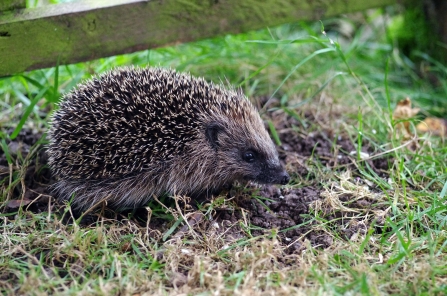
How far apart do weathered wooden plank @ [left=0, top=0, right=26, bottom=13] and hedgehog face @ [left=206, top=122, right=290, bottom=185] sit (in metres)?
1.91

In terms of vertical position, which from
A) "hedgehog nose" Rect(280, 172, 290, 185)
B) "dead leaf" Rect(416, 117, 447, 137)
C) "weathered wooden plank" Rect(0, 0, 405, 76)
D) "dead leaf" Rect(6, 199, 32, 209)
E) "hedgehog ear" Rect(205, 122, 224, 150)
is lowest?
"dead leaf" Rect(416, 117, 447, 137)

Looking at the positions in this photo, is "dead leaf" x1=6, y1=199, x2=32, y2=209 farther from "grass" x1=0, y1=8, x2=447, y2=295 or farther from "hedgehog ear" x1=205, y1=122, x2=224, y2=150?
"hedgehog ear" x1=205, y1=122, x2=224, y2=150

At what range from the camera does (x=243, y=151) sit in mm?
4719

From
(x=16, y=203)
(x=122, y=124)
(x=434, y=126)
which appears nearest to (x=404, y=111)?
(x=434, y=126)

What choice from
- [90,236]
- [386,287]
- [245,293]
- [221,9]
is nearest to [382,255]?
[386,287]

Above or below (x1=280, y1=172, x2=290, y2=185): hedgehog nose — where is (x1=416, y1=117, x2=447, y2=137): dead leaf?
below

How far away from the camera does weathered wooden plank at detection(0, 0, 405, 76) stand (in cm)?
469

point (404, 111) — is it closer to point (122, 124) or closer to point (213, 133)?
point (213, 133)

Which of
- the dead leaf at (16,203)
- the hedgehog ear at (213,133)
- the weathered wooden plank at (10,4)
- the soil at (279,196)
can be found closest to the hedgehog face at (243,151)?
the hedgehog ear at (213,133)

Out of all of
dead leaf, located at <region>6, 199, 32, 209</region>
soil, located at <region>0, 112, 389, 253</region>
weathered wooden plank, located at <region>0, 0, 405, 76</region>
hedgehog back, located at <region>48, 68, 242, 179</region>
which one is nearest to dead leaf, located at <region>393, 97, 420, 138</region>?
soil, located at <region>0, 112, 389, 253</region>

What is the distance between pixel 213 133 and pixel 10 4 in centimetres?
202

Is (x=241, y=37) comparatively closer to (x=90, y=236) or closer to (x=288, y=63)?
(x=288, y=63)

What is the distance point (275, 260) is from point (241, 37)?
4.06 metres

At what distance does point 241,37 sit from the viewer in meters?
7.07
